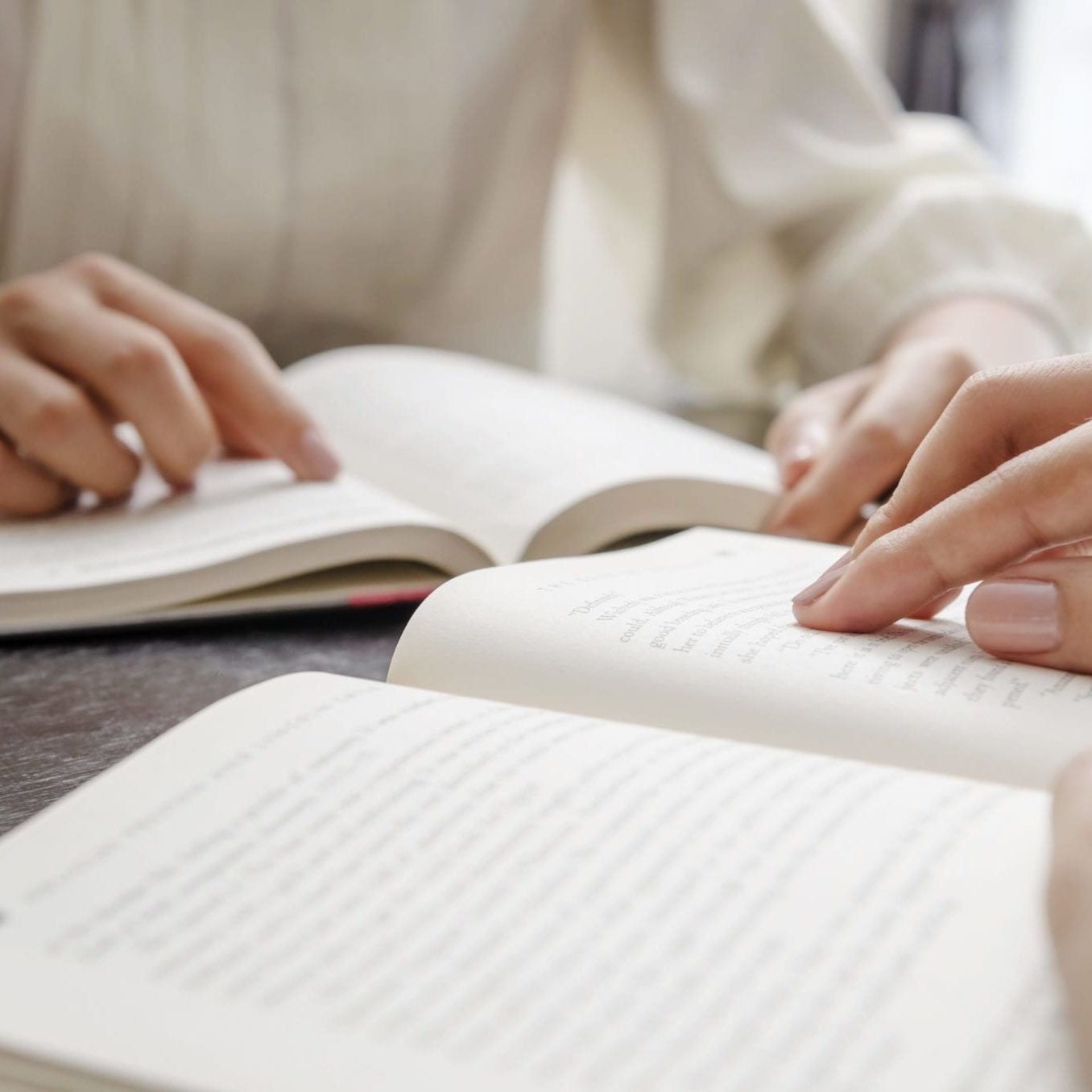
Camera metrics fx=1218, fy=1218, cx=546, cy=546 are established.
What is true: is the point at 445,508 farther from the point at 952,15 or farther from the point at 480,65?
the point at 952,15

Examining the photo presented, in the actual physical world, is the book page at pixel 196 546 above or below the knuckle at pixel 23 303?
below

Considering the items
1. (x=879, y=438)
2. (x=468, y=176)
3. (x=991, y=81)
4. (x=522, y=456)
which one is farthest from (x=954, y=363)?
(x=991, y=81)

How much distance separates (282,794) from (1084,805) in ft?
0.57

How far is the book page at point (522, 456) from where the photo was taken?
0.60 meters

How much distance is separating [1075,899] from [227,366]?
1.82 ft

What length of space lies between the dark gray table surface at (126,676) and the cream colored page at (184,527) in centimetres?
3

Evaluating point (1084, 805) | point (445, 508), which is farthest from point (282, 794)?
point (445, 508)

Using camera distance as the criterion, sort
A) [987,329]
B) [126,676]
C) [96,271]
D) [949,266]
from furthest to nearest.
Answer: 1. [949,266]
2. [987,329]
3. [96,271]
4. [126,676]

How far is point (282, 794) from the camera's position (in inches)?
11.3

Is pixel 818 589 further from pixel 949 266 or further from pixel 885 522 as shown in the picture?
pixel 949 266

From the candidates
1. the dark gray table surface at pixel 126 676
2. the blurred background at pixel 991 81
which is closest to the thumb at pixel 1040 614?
the dark gray table surface at pixel 126 676

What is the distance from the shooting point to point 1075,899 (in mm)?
220

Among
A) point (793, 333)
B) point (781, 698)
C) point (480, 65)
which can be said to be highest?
point (480, 65)

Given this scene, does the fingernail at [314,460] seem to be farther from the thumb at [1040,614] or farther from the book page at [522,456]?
the thumb at [1040,614]
